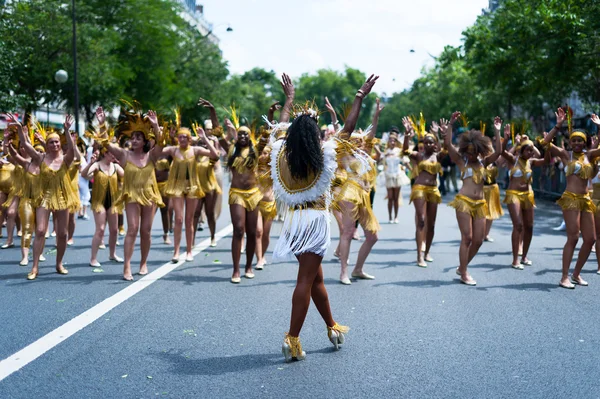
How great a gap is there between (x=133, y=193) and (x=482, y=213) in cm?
445

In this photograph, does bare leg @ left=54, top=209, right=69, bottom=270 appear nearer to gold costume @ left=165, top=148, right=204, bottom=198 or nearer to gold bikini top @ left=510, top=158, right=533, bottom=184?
gold costume @ left=165, top=148, right=204, bottom=198

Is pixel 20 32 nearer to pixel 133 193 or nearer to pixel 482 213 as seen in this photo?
pixel 133 193

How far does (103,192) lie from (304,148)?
613cm

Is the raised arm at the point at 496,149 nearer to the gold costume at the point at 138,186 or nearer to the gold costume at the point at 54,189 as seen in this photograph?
the gold costume at the point at 138,186

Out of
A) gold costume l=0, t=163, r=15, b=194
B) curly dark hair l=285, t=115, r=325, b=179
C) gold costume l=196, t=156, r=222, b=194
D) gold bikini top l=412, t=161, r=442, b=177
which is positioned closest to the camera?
curly dark hair l=285, t=115, r=325, b=179

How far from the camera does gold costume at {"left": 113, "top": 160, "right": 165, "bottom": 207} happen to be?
9.98 meters

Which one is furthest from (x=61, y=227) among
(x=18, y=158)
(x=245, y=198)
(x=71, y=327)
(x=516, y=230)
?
(x=516, y=230)

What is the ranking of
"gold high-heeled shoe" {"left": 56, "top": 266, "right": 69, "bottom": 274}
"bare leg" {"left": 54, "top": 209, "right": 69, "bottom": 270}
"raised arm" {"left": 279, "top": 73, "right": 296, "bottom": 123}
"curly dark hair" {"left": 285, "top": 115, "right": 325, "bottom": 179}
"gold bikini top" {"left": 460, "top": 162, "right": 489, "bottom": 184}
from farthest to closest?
1. "gold high-heeled shoe" {"left": 56, "top": 266, "right": 69, "bottom": 274}
2. "bare leg" {"left": 54, "top": 209, "right": 69, "bottom": 270}
3. "gold bikini top" {"left": 460, "top": 162, "right": 489, "bottom": 184}
4. "raised arm" {"left": 279, "top": 73, "right": 296, "bottom": 123}
5. "curly dark hair" {"left": 285, "top": 115, "right": 325, "bottom": 179}

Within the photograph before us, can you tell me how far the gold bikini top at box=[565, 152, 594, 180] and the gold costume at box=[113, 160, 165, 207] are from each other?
526 cm

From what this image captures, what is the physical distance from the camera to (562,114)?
9852mm

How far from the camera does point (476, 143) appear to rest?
32.9 feet

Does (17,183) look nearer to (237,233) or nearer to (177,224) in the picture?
(177,224)

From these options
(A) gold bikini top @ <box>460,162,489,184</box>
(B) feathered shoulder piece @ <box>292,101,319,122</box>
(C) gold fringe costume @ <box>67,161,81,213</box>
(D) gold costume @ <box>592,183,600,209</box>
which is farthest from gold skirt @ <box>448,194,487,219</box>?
(C) gold fringe costume @ <box>67,161,81,213</box>

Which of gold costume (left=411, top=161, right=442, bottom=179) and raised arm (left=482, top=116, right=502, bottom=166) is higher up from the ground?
raised arm (left=482, top=116, right=502, bottom=166)
